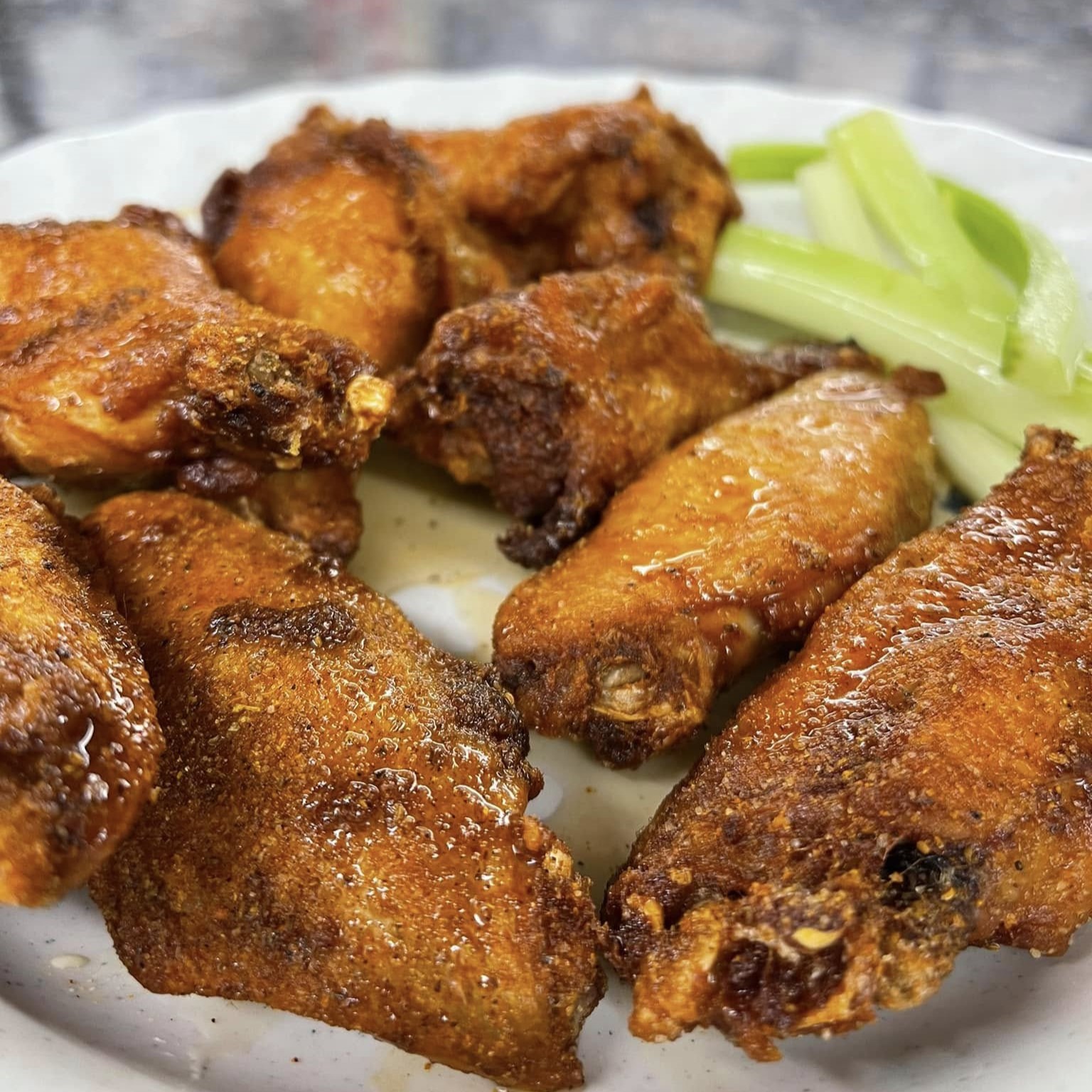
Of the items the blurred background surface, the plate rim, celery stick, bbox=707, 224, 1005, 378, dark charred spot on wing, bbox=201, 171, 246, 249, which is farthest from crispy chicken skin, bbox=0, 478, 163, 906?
the blurred background surface

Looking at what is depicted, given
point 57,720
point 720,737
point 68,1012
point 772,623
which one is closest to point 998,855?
point 720,737

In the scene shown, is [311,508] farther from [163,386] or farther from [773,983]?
[773,983]

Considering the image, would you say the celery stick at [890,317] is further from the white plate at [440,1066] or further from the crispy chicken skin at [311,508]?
the crispy chicken skin at [311,508]

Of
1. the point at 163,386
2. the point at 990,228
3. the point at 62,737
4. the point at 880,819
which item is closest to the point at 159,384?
the point at 163,386

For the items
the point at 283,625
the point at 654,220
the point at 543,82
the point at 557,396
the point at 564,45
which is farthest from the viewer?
the point at 564,45

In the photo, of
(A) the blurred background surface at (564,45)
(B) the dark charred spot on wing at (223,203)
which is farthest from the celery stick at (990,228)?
(A) the blurred background surface at (564,45)

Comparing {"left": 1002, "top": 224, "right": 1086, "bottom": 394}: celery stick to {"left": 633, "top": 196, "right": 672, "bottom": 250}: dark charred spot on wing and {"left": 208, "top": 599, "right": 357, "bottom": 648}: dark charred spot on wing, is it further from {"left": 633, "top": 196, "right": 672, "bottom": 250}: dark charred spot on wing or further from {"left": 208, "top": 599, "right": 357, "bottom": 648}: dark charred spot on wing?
{"left": 208, "top": 599, "right": 357, "bottom": 648}: dark charred spot on wing
